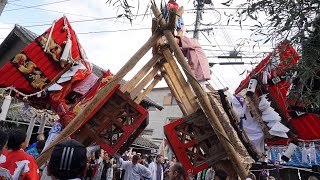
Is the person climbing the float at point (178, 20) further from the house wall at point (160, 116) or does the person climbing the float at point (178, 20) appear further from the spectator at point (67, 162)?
the house wall at point (160, 116)

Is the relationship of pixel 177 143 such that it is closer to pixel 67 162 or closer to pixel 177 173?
pixel 177 173

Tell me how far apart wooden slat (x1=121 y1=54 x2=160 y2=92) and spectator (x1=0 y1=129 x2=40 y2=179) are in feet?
5.93

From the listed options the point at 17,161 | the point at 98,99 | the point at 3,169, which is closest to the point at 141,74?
the point at 98,99

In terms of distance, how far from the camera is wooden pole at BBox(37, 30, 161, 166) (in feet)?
15.3

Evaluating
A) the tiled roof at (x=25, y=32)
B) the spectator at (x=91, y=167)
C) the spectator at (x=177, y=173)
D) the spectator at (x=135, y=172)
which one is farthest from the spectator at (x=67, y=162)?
the tiled roof at (x=25, y=32)

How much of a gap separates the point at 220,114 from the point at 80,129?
87.8 inches

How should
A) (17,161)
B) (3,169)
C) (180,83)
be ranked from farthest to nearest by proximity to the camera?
(180,83) < (17,161) < (3,169)

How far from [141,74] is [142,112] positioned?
2.33ft

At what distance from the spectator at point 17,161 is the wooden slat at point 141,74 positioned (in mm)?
1807

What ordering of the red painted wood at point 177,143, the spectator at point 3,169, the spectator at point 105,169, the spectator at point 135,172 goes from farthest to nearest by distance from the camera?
the spectator at point 105,169, the spectator at point 135,172, the red painted wood at point 177,143, the spectator at point 3,169

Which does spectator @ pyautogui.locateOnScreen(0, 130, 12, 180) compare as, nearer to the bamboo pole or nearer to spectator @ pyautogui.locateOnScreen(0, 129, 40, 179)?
spectator @ pyautogui.locateOnScreen(0, 129, 40, 179)

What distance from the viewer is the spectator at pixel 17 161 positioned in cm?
363

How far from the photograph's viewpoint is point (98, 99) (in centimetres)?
481

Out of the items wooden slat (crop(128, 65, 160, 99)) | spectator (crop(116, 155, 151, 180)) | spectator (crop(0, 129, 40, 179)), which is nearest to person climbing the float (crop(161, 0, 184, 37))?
wooden slat (crop(128, 65, 160, 99))
